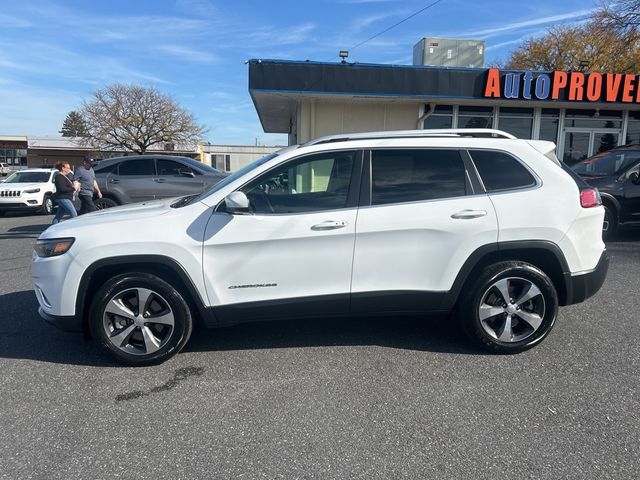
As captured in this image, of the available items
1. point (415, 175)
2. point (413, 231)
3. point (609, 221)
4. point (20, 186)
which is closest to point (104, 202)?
point (20, 186)

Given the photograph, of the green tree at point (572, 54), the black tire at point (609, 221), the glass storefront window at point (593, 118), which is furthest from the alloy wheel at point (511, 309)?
the green tree at point (572, 54)

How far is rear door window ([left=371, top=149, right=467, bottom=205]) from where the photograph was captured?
3750mm

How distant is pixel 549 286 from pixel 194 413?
116 inches

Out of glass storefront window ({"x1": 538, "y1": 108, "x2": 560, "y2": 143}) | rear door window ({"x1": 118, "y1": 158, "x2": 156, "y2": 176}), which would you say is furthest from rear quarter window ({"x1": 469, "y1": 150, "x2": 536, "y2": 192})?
glass storefront window ({"x1": 538, "y1": 108, "x2": 560, "y2": 143})

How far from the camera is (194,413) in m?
3.03

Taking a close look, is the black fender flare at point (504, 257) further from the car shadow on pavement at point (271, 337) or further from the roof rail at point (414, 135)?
the roof rail at point (414, 135)

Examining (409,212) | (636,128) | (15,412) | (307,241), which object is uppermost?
(636,128)

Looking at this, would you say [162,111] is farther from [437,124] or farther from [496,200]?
[496,200]

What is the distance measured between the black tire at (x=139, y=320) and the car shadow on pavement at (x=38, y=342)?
0.27 m

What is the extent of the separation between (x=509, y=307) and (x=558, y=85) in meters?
11.4

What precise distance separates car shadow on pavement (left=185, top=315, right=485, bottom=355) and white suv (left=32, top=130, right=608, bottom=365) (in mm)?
368

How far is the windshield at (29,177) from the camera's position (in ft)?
50.0

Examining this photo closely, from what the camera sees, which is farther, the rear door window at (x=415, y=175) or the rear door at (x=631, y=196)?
the rear door at (x=631, y=196)

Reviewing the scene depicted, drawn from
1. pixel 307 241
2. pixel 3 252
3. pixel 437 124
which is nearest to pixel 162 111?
pixel 437 124
